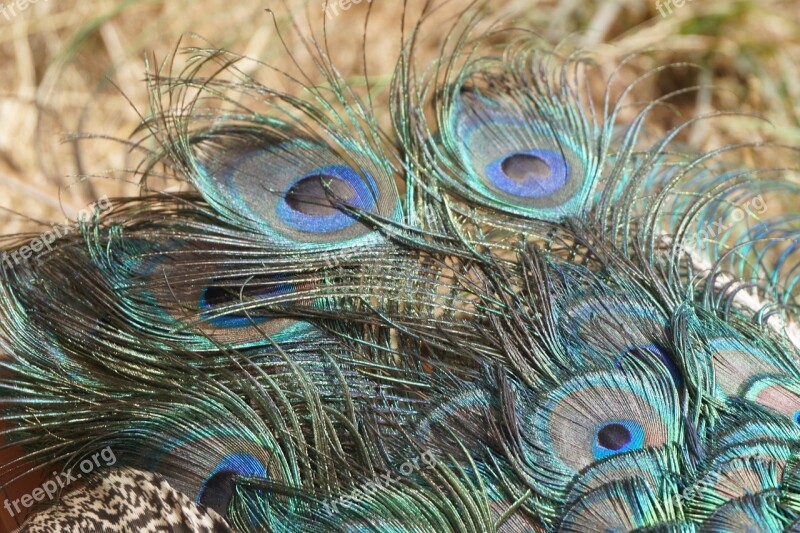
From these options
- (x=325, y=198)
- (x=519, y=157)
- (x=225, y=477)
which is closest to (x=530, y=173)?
(x=519, y=157)

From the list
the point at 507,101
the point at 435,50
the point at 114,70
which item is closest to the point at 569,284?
the point at 507,101

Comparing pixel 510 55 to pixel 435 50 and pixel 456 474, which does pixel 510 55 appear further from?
pixel 435 50

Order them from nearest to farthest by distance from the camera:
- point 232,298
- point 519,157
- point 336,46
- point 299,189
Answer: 1. point 232,298
2. point 299,189
3. point 519,157
4. point 336,46

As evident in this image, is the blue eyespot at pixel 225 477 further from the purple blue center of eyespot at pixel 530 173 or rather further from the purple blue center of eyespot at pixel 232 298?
the purple blue center of eyespot at pixel 530 173

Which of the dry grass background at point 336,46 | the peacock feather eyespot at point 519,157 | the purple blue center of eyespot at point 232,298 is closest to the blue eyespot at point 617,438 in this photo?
the peacock feather eyespot at point 519,157

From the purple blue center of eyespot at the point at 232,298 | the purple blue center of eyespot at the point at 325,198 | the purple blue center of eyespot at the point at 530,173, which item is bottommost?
the purple blue center of eyespot at the point at 232,298

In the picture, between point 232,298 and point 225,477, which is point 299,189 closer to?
point 232,298
